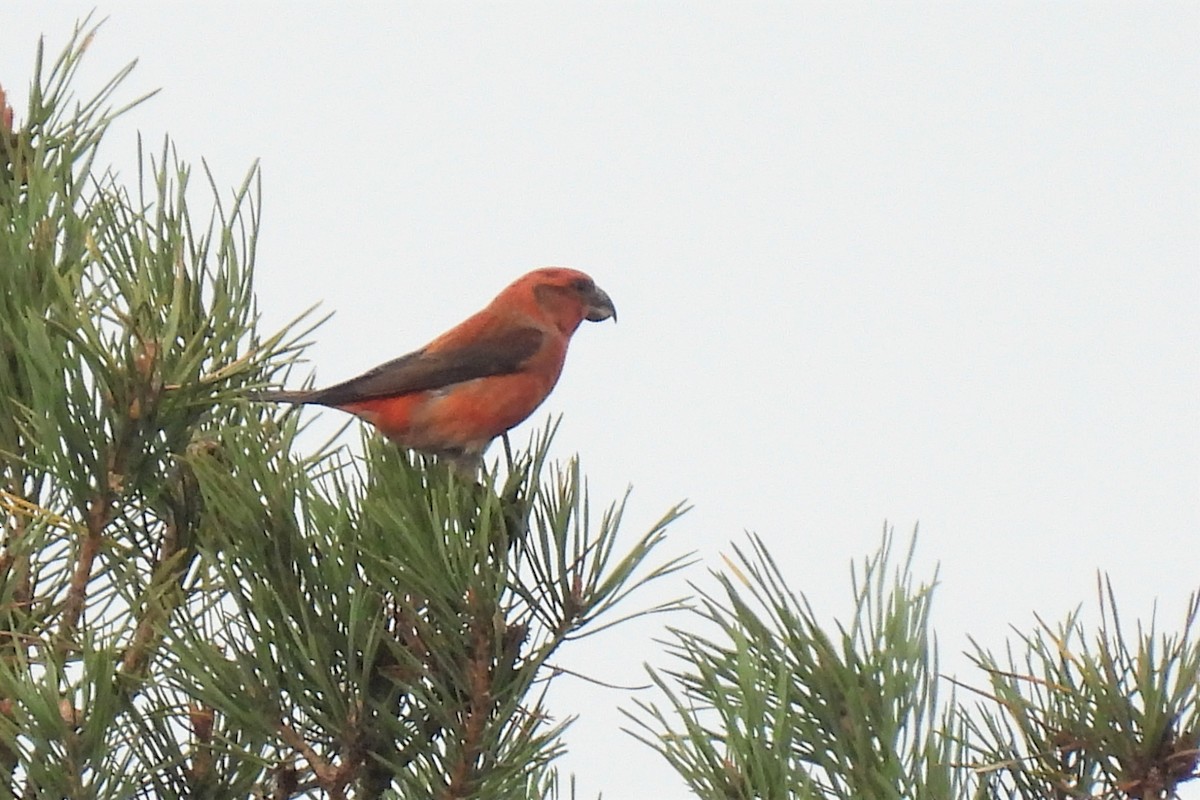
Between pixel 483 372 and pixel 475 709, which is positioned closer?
pixel 475 709

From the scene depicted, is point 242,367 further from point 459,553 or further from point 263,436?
point 459,553

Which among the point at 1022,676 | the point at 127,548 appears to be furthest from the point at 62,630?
the point at 1022,676

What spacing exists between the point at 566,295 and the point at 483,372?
57 centimetres

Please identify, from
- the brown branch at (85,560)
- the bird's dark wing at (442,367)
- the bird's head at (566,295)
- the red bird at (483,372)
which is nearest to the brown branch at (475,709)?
the brown branch at (85,560)

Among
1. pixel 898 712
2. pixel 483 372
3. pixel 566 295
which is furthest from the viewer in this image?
pixel 566 295

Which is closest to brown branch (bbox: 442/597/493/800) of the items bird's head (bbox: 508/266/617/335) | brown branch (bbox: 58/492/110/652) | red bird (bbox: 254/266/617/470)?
brown branch (bbox: 58/492/110/652)

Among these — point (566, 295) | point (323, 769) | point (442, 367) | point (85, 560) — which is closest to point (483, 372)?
point (442, 367)

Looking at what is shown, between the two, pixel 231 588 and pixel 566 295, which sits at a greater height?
pixel 566 295

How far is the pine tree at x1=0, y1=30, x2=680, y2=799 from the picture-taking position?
1.26m

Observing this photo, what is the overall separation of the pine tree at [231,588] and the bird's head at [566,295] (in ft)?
6.92

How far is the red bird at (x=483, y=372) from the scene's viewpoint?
2.82 meters

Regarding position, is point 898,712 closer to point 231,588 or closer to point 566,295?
point 231,588

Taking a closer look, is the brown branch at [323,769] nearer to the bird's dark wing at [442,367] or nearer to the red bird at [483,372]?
the red bird at [483,372]

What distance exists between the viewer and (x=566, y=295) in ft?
12.0
